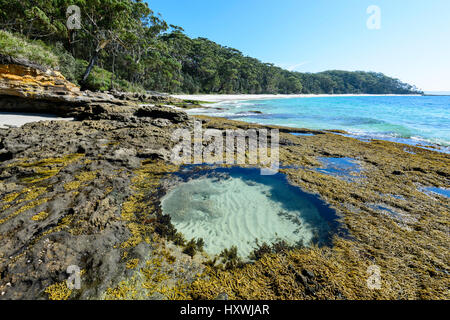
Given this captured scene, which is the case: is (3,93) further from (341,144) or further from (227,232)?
(341,144)

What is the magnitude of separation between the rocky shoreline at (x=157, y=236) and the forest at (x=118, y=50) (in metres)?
11.9

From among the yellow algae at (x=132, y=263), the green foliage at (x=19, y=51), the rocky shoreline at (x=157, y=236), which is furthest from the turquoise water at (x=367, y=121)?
the yellow algae at (x=132, y=263)

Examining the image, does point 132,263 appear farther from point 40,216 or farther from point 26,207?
point 26,207

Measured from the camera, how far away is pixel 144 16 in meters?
45.3

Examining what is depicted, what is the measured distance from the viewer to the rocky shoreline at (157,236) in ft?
9.29

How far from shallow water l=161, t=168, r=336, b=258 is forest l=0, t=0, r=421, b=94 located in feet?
49.8

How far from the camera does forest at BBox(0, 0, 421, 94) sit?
19984 millimetres

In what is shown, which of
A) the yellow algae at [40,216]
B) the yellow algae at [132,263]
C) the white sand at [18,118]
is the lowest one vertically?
the yellow algae at [132,263]

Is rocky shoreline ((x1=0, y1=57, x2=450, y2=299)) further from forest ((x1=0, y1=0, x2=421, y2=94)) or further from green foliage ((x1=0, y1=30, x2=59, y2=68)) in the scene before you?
Result: forest ((x1=0, y1=0, x2=421, y2=94))

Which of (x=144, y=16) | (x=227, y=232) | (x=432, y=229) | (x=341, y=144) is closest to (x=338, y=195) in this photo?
(x=432, y=229)

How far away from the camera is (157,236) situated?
12.4ft

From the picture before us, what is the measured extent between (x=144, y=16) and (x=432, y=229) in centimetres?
6210

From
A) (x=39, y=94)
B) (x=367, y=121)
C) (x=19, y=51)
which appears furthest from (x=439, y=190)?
(x=19, y=51)

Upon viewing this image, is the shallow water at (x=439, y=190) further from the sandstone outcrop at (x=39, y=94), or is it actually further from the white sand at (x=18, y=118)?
the white sand at (x=18, y=118)
